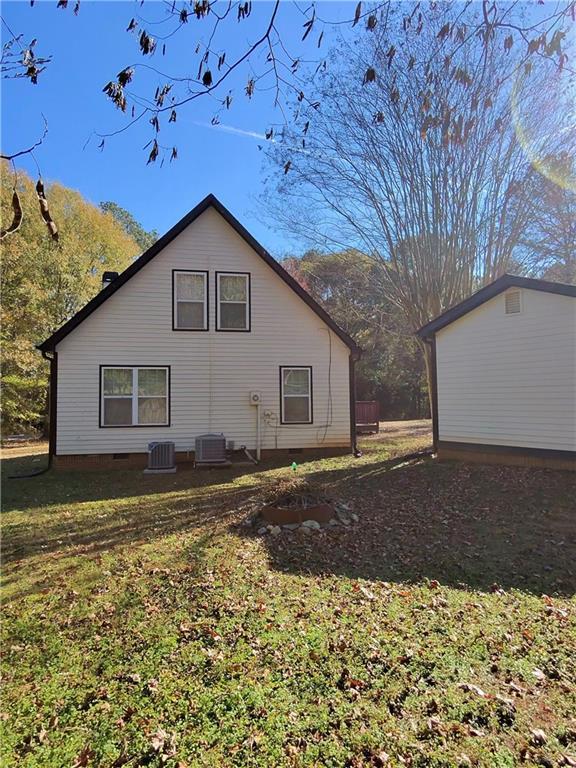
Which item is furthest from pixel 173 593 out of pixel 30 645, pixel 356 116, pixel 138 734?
pixel 356 116

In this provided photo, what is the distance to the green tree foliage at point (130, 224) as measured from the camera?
36156 mm

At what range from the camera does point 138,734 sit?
8.08 feet

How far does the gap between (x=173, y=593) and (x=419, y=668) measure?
2.23 m

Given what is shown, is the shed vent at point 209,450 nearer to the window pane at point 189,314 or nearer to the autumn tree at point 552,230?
the window pane at point 189,314

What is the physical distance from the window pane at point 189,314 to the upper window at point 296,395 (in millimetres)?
2603

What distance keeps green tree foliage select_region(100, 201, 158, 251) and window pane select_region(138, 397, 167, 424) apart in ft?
88.3

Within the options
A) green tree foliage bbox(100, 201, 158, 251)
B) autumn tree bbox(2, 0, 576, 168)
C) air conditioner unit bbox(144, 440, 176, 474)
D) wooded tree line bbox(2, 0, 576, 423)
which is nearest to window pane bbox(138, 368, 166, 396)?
air conditioner unit bbox(144, 440, 176, 474)

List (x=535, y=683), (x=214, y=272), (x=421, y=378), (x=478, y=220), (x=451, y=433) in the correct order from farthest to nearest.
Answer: (x=421, y=378), (x=478, y=220), (x=214, y=272), (x=451, y=433), (x=535, y=683)

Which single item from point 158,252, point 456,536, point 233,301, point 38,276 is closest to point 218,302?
point 233,301

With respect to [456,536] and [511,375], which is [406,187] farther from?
[456,536]

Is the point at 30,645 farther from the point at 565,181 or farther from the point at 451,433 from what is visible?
the point at 565,181

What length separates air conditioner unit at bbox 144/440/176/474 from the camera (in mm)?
11453

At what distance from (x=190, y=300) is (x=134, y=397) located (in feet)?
9.74

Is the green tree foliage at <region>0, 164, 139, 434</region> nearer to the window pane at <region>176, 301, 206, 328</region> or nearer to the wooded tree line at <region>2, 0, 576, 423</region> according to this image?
the window pane at <region>176, 301, 206, 328</region>
